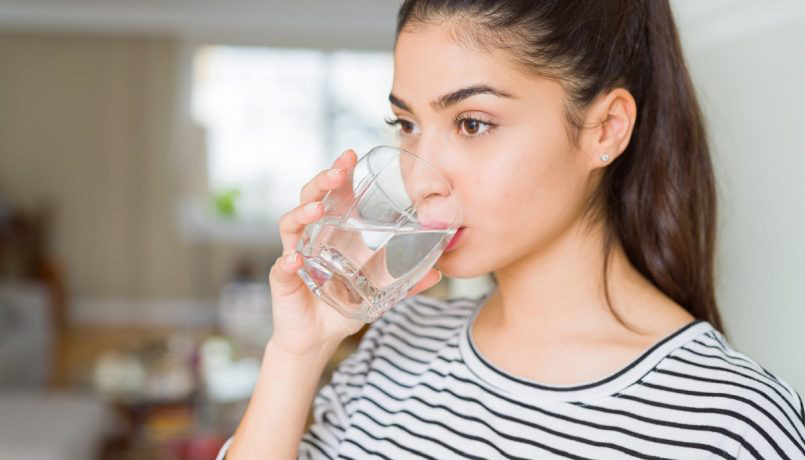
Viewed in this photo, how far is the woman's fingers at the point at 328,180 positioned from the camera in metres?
0.87

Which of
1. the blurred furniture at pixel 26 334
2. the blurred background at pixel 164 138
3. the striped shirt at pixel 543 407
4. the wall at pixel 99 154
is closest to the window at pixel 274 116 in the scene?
the blurred background at pixel 164 138

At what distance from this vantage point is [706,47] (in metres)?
1.11

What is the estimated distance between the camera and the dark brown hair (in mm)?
906

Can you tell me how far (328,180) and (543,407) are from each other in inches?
14.0

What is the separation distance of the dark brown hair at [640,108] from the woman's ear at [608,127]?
2 cm

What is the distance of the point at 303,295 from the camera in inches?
39.5

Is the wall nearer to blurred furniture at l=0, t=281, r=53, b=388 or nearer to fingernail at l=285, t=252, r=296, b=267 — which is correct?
blurred furniture at l=0, t=281, r=53, b=388

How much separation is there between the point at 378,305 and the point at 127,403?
9.43 feet

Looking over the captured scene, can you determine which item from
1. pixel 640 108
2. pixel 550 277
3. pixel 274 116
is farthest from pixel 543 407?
pixel 274 116

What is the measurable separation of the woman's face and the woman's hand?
78 millimetres

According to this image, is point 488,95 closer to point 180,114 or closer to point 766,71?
point 766,71

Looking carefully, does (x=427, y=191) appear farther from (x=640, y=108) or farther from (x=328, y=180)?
(x=640, y=108)

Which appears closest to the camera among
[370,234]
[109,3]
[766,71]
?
[370,234]

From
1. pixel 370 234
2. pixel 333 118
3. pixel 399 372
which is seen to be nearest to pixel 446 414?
pixel 399 372
